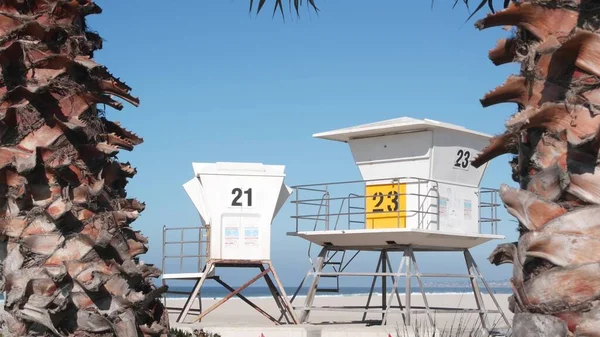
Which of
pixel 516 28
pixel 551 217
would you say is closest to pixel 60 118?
pixel 516 28

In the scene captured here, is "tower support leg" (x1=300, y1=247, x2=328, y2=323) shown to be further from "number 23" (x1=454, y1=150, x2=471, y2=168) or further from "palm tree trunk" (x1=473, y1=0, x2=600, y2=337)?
"palm tree trunk" (x1=473, y1=0, x2=600, y2=337)

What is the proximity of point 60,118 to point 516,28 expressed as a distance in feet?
10.5

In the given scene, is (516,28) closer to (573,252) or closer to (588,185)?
(588,185)

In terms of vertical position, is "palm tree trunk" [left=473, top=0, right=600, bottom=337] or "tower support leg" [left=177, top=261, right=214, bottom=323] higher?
"palm tree trunk" [left=473, top=0, right=600, bottom=337]

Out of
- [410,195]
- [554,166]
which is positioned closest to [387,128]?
[410,195]

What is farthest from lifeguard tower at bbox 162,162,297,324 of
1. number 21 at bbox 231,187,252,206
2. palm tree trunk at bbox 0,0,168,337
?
palm tree trunk at bbox 0,0,168,337

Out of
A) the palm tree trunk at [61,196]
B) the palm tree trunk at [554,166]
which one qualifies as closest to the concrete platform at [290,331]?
the palm tree trunk at [61,196]

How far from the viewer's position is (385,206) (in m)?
19.4

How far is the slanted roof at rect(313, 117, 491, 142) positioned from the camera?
18.8 meters

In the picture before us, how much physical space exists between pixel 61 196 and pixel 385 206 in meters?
14.2

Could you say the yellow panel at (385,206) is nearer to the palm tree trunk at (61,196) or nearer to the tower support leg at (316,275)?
the tower support leg at (316,275)

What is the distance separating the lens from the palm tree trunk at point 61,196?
5586mm

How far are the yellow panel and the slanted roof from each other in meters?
1.25

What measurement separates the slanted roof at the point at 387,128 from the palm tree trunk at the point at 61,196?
1314cm
